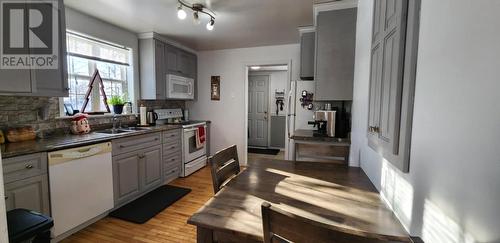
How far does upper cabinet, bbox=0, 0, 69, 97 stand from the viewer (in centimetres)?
182

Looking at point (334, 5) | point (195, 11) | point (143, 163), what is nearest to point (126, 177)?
point (143, 163)

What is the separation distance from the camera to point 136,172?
2.72m

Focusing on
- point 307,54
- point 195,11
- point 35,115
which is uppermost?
point 195,11

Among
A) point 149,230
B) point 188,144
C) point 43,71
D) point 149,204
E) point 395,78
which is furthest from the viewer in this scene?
point 188,144

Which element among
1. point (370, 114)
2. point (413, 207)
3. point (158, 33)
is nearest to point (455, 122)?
point (413, 207)

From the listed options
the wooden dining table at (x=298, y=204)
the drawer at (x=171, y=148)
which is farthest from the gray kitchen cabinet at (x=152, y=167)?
the wooden dining table at (x=298, y=204)

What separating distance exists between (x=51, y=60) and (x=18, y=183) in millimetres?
1188

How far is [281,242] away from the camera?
69 centimetres

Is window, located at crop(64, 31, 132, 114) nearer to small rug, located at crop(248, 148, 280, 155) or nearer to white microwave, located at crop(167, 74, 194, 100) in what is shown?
white microwave, located at crop(167, 74, 194, 100)

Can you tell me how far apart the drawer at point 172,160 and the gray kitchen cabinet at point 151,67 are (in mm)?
1008

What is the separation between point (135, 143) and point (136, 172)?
1.23ft

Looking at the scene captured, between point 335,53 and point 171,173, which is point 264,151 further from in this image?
point 335,53

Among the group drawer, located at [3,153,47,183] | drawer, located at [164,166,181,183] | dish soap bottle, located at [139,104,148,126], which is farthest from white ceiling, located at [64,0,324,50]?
drawer, located at [164,166,181,183]

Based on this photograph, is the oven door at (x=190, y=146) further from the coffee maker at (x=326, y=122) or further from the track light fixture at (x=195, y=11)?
the coffee maker at (x=326, y=122)
